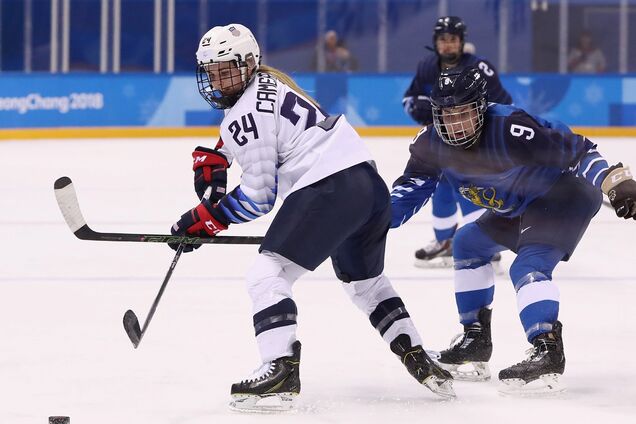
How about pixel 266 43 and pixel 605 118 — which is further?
pixel 266 43

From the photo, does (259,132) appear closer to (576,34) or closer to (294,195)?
(294,195)

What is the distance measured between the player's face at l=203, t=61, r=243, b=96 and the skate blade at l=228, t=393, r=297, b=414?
29.6 inches

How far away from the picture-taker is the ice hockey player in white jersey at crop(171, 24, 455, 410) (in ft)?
9.86

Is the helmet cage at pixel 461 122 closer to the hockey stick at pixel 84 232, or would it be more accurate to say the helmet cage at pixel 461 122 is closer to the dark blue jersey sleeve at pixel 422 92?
the hockey stick at pixel 84 232

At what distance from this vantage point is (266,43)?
45.2ft

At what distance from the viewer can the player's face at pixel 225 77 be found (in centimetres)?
308

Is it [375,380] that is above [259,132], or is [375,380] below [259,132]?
below

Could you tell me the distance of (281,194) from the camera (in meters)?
3.15

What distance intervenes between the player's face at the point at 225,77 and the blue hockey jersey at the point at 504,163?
0.57 metres

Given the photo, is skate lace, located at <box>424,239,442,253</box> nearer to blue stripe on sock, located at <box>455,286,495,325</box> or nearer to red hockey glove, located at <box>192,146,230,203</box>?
blue stripe on sock, located at <box>455,286,495,325</box>

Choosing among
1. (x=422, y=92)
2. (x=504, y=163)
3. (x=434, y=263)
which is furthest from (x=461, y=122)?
(x=422, y=92)

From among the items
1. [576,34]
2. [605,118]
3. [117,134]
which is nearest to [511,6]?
[576,34]

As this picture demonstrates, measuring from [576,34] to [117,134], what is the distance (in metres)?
5.06

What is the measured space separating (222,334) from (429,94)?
1963 mm
